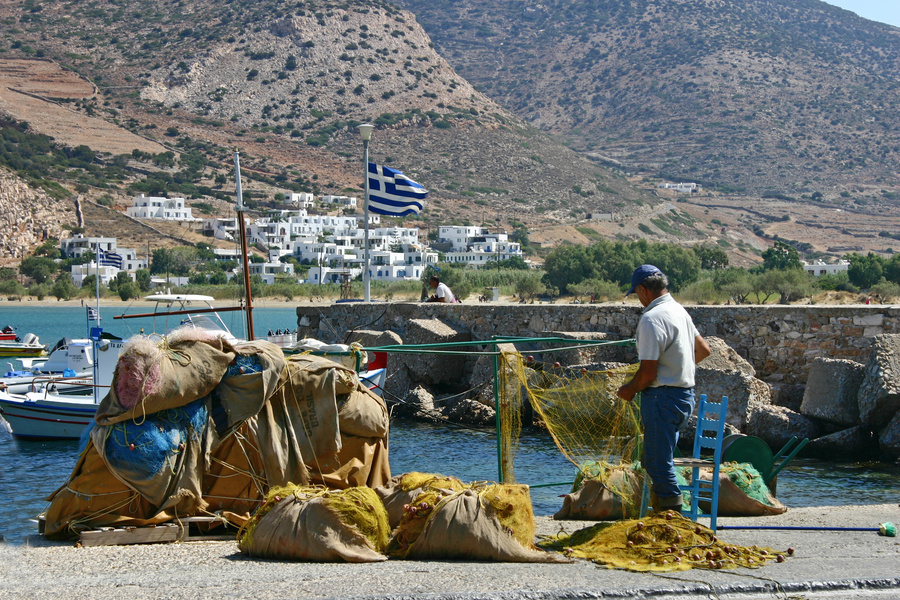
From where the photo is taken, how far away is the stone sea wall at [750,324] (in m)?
14.8

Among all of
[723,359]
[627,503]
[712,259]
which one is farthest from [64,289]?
[627,503]

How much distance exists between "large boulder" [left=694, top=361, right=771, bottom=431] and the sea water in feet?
3.09

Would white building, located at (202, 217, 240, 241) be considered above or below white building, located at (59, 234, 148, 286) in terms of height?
above

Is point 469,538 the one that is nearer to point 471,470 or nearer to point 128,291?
point 471,470

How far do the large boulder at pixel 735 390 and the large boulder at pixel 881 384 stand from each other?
139 cm

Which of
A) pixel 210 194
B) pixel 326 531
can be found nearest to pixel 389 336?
pixel 326 531

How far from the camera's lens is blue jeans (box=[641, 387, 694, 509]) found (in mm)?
5852

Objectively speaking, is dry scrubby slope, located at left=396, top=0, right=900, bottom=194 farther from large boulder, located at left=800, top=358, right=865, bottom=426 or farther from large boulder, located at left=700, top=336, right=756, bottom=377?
large boulder, located at left=800, top=358, right=865, bottom=426

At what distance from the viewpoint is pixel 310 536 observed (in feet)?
18.6

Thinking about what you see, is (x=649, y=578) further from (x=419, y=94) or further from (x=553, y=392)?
(x=419, y=94)

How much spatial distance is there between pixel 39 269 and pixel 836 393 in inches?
3422

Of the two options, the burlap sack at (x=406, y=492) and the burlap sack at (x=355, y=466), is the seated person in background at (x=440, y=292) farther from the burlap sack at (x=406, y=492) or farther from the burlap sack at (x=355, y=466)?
the burlap sack at (x=406, y=492)

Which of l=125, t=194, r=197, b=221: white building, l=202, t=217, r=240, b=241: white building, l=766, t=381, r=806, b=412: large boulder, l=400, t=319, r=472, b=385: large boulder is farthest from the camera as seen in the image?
l=202, t=217, r=240, b=241: white building

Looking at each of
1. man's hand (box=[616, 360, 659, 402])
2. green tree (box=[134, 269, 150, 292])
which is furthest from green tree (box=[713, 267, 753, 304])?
green tree (box=[134, 269, 150, 292])
